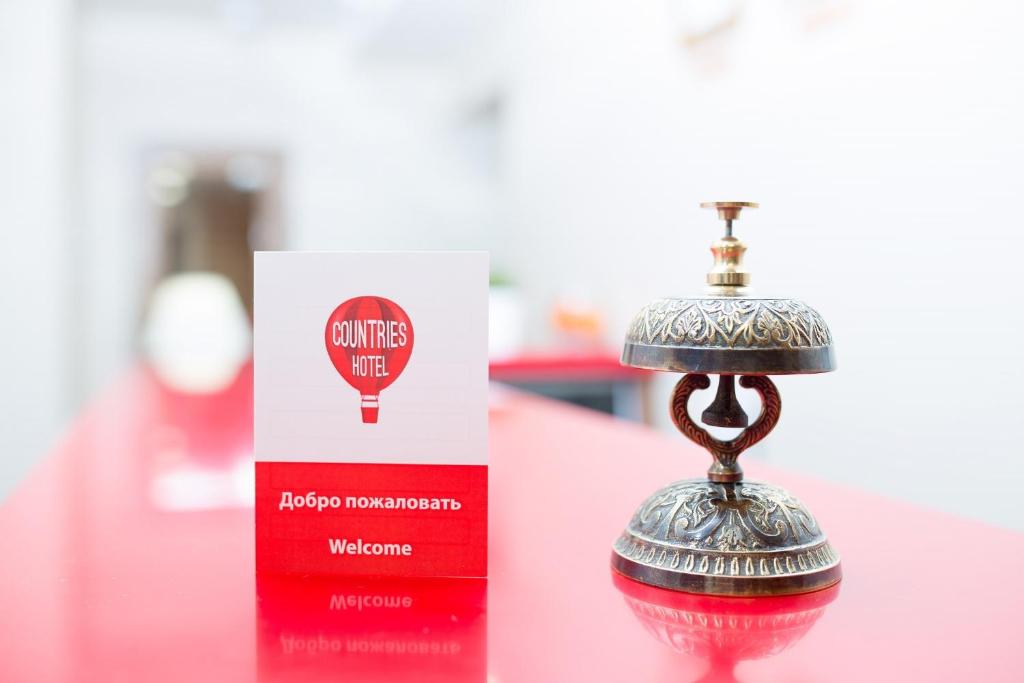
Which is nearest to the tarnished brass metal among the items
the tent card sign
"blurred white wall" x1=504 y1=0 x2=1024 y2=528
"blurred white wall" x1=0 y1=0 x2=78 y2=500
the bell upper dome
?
the bell upper dome

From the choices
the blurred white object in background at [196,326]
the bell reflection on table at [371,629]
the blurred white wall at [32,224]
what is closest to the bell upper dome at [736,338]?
the bell reflection on table at [371,629]

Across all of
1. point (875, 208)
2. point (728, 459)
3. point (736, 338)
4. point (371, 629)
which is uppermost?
point (875, 208)

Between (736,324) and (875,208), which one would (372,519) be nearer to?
(736,324)

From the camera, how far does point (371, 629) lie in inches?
28.4

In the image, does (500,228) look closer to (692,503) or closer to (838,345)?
(838,345)

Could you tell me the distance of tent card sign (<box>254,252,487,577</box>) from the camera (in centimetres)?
83

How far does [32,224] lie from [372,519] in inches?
209

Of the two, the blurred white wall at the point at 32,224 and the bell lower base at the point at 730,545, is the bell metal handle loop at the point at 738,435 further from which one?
the blurred white wall at the point at 32,224

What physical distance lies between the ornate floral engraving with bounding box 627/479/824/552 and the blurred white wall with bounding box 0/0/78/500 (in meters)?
5.41

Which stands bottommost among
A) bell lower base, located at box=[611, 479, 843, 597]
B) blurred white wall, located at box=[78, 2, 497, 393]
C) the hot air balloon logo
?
bell lower base, located at box=[611, 479, 843, 597]

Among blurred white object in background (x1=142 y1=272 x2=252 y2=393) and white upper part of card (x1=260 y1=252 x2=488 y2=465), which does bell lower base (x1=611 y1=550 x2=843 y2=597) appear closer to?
white upper part of card (x1=260 y1=252 x2=488 y2=465)

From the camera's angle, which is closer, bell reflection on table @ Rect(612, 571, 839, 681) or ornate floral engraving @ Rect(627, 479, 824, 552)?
bell reflection on table @ Rect(612, 571, 839, 681)

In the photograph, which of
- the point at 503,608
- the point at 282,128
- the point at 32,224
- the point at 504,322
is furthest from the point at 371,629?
the point at 282,128

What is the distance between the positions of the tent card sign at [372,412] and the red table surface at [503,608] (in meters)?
0.03
